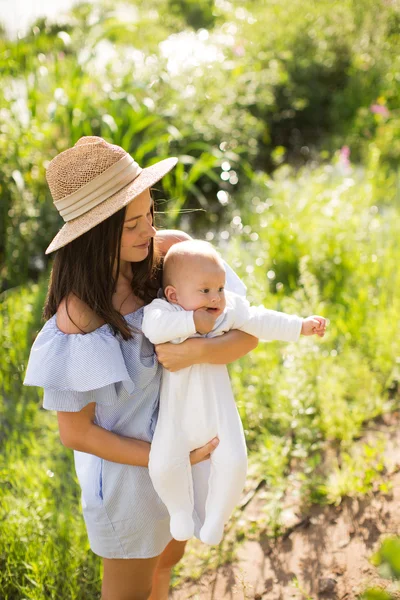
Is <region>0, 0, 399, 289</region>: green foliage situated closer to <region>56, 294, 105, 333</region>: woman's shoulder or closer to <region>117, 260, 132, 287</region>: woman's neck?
<region>117, 260, 132, 287</region>: woman's neck

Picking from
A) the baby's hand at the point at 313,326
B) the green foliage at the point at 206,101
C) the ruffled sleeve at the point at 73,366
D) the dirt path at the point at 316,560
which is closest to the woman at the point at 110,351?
the ruffled sleeve at the point at 73,366

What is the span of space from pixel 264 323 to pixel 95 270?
47 cm

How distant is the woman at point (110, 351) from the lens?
1.51 m

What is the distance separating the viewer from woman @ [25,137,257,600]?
1506 mm

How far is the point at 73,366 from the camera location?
1.49m

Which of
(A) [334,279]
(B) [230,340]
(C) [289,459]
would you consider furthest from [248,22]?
(B) [230,340]

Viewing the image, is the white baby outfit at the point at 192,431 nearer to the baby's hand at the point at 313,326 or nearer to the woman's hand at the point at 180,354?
the woman's hand at the point at 180,354

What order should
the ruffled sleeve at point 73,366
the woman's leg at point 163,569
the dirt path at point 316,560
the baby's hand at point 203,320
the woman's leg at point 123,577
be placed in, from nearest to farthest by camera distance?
1. the ruffled sleeve at point 73,366
2. the baby's hand at point 203,320
3. the woman's leg at point 123,577
4. the woman's leg at point 163,569
5. the dirt path at point 316,560

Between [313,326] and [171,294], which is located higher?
[171,294]

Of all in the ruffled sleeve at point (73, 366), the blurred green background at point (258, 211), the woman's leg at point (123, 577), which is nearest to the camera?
the ruffled sleeve at point (73, 366)

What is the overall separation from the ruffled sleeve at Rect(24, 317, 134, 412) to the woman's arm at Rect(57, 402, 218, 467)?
0.04 meters

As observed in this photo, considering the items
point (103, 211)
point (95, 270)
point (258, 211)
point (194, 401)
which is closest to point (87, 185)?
point (103, 211)

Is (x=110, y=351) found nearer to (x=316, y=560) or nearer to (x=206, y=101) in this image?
(x=316, y=560)

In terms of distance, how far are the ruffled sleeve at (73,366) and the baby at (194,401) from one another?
4.2 inches
